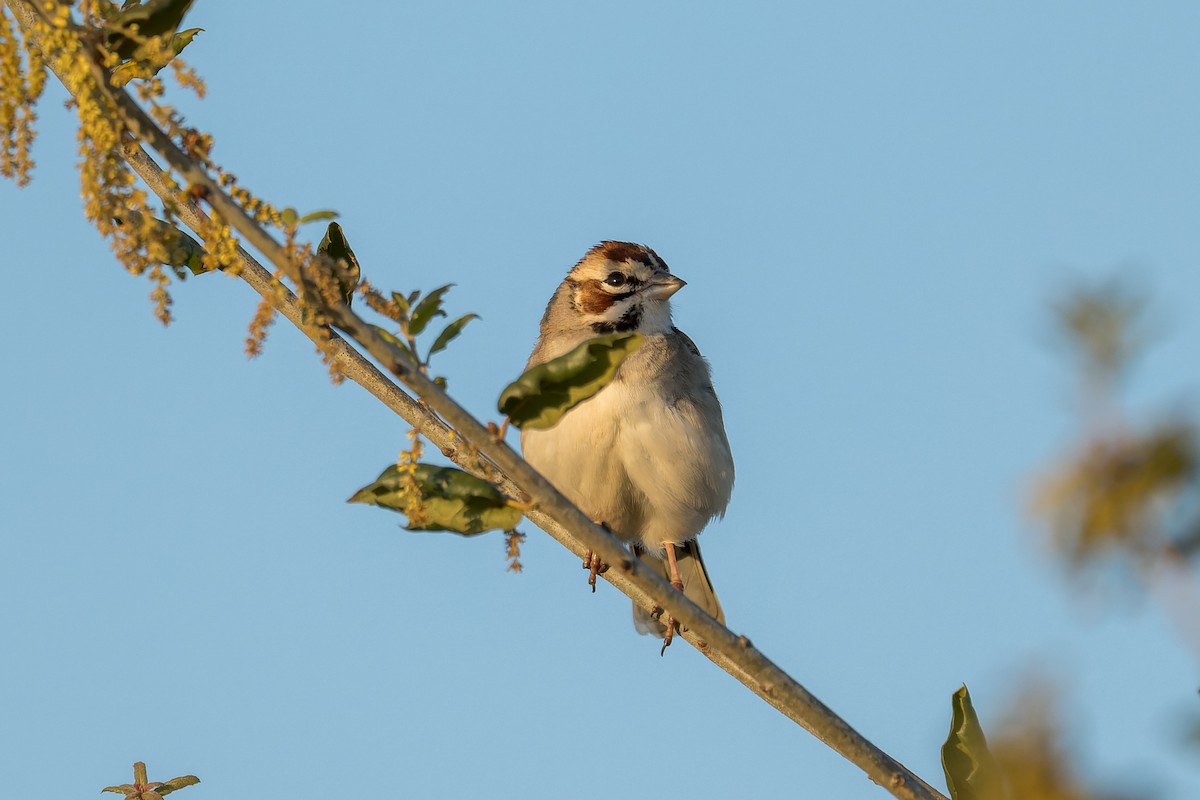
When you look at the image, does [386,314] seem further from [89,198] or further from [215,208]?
[89,198]

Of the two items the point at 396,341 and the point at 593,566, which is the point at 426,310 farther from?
the point at 593,566

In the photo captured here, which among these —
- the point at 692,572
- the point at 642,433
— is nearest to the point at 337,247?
the point at 642,433

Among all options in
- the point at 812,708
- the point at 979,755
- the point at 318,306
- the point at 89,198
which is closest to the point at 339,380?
the point at 318,306

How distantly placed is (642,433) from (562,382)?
5.58 metres

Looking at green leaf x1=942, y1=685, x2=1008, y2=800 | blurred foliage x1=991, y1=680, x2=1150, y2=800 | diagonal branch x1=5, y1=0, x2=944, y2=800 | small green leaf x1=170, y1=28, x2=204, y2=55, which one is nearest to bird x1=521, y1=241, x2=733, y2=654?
small green leaf x1=170, y1=28, x2=204, y2=55

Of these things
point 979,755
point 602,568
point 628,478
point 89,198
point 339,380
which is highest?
point 628,478

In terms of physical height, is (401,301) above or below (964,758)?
above

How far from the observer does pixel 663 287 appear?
916 cm

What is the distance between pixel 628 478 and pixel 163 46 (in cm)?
612

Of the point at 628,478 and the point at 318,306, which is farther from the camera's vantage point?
the point at 628,478

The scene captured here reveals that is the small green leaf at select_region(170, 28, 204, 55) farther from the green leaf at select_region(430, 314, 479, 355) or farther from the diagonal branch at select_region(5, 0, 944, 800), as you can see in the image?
the green leaf at select_region(430, 314, 479, 355)

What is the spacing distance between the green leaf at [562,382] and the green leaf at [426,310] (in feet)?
0.69

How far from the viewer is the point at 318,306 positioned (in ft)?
7.93

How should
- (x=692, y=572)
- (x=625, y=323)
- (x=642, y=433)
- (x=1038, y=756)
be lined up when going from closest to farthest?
(x=1038, y=756) → (x=642, y=433) → (x=625, y=323) → (x=692, y=572)
